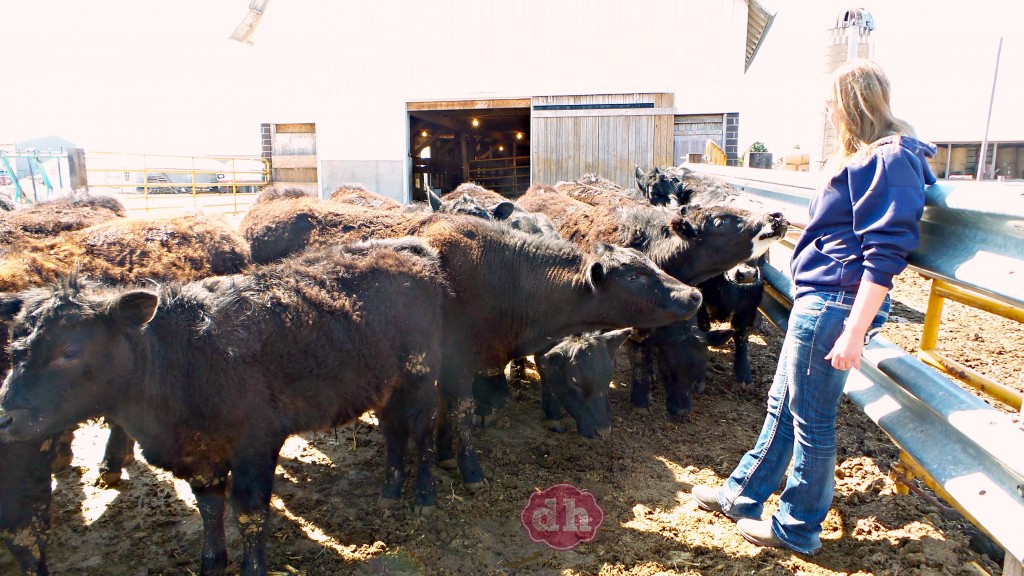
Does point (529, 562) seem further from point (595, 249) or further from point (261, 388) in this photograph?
point (595, 249)

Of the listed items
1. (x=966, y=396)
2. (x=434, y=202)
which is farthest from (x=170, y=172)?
(x=966, y=396)

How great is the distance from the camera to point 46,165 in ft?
40.2

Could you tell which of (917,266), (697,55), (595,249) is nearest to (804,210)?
(595,249)

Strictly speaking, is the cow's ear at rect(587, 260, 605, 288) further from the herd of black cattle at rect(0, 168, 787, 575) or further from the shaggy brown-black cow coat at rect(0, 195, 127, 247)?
the shaggy brown-black cow coat at rect(0, 195, 127, 247)

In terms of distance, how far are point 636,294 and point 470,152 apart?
24270 mm

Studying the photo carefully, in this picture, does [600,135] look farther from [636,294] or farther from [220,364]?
[220,364]

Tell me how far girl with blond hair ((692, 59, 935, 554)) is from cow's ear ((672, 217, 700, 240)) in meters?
2.69

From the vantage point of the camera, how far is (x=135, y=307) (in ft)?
9.71

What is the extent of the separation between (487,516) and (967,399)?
2836mm

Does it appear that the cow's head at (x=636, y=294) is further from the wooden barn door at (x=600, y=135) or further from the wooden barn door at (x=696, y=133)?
the wooden barn door at (x=696, y=133)

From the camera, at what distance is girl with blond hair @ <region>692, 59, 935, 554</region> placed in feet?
8.48
